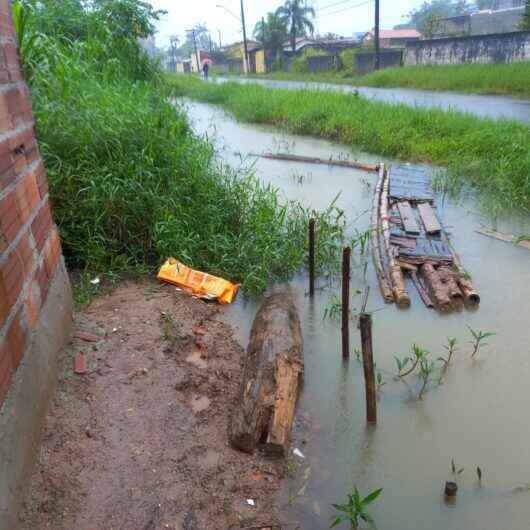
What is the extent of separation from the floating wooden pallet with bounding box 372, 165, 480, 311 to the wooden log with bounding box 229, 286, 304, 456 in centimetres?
138

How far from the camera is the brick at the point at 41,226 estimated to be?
2469mm

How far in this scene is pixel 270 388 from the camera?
2.67 metres

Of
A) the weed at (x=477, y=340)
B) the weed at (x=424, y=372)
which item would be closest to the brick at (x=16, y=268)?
the weed at (x=424, y=372)

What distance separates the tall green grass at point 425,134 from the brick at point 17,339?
5762 millimetres

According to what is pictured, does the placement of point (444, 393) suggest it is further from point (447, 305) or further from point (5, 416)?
point (5, 416)

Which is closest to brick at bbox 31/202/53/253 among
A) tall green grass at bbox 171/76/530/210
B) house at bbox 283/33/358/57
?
tall green grass at bbox 171/76/530/210

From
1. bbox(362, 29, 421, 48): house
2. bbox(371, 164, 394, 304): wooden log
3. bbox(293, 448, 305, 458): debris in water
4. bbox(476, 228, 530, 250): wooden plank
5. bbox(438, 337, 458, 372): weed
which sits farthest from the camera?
bbox(362, 29, 421, 48): house

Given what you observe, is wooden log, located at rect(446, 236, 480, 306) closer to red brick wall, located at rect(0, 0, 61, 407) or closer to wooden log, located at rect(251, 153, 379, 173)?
red brick wall, located at rect(0, 0, 61, 407)

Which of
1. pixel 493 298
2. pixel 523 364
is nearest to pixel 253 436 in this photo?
pixel 523 364

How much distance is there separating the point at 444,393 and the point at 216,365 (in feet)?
4.76

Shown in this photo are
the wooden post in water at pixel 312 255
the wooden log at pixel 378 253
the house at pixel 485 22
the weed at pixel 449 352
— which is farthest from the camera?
the house at pixel 485 22

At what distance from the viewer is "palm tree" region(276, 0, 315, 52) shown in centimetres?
3759

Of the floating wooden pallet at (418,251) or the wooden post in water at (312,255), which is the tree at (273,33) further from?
the wooden post in water at (312,255)

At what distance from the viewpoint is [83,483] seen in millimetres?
2141
